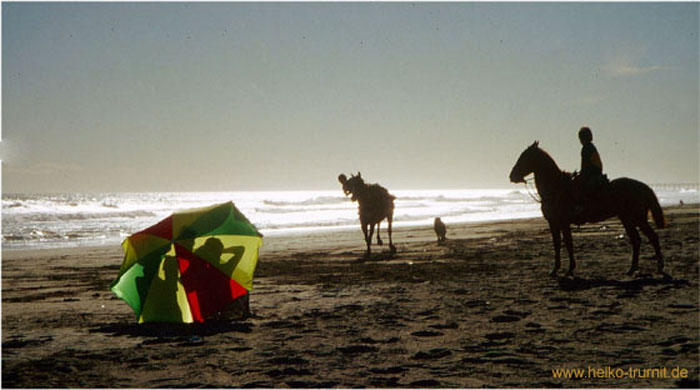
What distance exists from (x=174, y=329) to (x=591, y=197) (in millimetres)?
7360

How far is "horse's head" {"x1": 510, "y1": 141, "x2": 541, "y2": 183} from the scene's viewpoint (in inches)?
420

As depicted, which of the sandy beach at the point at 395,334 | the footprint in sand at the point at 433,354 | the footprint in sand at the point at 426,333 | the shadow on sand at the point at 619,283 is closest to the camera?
the sandy beach at the point at 395,334

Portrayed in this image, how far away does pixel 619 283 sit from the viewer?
9359 millimetres

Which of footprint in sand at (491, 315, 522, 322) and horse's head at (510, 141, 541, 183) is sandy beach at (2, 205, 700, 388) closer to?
footprint in sand at (491, 315, 522, 322)

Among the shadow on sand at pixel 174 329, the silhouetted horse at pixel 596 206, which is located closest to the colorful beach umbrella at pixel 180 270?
the shadow on sand at pixel 174 329

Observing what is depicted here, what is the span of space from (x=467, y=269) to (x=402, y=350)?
22.1ft

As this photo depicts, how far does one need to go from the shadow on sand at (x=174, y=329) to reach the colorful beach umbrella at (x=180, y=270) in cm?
18

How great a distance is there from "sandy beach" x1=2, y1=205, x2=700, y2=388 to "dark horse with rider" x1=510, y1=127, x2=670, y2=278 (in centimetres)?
89

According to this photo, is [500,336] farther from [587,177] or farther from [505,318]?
[587,177]

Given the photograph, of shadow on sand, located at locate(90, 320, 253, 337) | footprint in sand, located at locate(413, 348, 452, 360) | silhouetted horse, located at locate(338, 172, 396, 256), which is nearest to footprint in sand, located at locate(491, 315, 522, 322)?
footprint in sand, located at locate(413, 348, 452, 360)

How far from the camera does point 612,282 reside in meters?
9.50

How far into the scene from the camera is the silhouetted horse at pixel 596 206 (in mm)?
10188

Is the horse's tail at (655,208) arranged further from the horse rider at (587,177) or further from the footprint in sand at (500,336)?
the footprint in sand at (500,336)

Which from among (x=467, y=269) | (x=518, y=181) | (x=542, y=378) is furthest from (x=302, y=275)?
(x=542, y=378)
